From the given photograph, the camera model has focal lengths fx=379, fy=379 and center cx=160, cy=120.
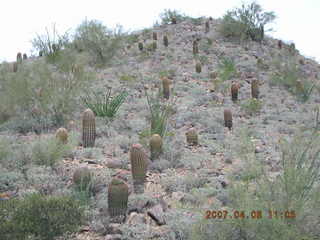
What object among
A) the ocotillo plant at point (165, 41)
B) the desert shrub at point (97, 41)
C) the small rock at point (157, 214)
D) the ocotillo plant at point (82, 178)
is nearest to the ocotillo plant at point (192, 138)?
the ocotillo plant at point (82, 178)

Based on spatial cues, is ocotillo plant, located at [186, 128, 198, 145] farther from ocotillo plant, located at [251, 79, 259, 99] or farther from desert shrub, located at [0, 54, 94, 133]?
ocotillo plant, located at [251, 79, 259, 99]

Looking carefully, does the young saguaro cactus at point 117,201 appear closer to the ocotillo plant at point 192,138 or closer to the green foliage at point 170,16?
the ocotillo plant at point 192,138

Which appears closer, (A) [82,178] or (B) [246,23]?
Result: (A) [82,178]

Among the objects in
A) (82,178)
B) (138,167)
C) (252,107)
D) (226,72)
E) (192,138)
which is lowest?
(82,178)

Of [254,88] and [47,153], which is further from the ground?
[254,88]

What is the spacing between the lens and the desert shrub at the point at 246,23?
2225 centimetres

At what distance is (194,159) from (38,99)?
4.98m

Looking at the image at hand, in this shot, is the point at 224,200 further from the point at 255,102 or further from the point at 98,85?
the point at 98,85

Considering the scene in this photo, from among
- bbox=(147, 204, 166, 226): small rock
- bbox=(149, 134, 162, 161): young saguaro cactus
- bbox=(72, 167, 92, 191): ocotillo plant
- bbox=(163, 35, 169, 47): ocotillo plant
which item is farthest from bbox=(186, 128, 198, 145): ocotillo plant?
bbox=(163, 35, 169, 47): ocotillo plant

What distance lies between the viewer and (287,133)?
10.3 meters

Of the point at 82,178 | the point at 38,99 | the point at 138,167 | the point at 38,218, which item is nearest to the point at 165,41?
the point at 38,99

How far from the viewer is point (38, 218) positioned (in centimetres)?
410

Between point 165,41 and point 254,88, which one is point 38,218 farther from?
point 165,41

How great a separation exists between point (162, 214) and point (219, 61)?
1554 cm
